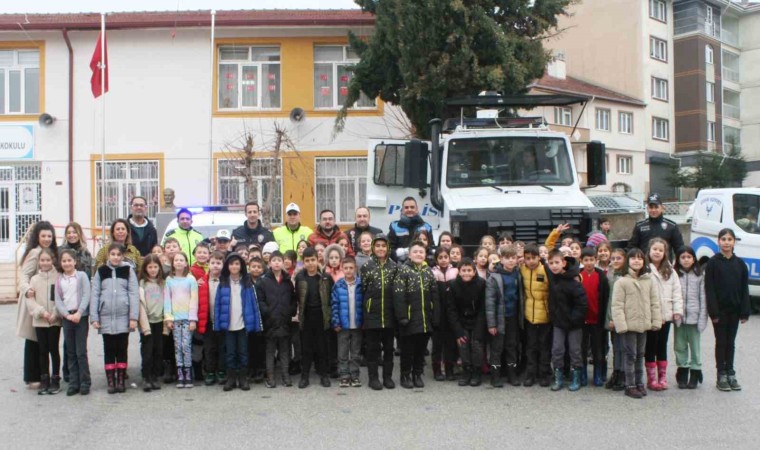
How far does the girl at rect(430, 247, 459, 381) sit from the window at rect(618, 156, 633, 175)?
3757cm

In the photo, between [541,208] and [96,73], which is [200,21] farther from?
[541,208]

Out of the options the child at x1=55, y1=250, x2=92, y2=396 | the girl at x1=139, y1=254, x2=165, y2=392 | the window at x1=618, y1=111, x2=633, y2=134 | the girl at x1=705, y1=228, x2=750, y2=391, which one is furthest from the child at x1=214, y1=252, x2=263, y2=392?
the window at x1=618, y1=111, x2=633, y2=134

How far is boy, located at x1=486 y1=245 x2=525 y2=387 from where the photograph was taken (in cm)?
850

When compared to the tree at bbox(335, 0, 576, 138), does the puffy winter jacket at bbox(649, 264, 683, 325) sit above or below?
below

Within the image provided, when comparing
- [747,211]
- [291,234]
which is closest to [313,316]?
[291,234]

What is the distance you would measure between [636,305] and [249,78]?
1657 centimetres

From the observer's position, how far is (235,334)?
8.50 metres

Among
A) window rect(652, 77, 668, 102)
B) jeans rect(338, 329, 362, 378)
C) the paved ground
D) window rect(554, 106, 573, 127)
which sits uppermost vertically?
window rect(652, 77, 668, 102)

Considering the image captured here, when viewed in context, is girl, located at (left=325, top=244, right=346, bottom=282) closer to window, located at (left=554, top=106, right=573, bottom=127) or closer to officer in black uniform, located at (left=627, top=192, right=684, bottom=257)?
officer in black uniform, located at (left=627, top=192, right=684, bottom=257)

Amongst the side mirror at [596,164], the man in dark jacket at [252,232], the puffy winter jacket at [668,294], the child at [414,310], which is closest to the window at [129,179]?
the man in dark jacket at [252,232]

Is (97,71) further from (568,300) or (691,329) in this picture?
(691,329)

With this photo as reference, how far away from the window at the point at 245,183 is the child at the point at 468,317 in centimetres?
1392

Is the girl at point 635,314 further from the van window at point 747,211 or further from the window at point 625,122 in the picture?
the window at point 625,122

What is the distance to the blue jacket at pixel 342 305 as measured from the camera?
336 inches
